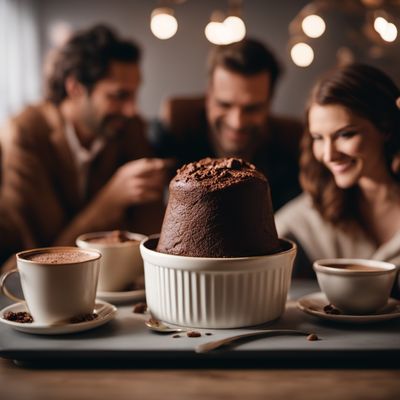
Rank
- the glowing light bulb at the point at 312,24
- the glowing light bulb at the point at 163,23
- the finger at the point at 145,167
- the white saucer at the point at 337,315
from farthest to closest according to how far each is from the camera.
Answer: the finger at the point at 145,167 < the glowing light bulb at the point at 163,23 < the glowing light bulb at the point at 312,24 < the white saucer at the point at 337,315

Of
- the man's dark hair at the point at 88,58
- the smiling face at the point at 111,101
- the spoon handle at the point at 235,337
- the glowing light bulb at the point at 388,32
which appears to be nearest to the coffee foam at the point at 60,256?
the spoon handle at the point at 235,337

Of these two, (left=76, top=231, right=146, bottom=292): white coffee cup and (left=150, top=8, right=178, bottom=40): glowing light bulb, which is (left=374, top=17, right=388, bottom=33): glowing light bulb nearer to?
(left=76, top=231, right=146, bottom=292): white coffee cup

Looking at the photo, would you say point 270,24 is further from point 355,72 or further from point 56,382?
point 56,382

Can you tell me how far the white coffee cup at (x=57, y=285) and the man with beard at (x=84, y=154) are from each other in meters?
1.18

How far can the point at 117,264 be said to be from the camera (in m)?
1.11

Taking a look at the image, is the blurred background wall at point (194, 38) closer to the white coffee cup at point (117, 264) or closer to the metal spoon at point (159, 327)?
the white coffee cup at point (117, 264)

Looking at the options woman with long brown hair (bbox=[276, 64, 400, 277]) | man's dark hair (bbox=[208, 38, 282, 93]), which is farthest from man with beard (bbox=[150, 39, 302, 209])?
woman with long brown hair (bbox=[276, 64, 400, 277])

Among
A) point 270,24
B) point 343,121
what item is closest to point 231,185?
A: point 343,121

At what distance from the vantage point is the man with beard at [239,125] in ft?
7.14

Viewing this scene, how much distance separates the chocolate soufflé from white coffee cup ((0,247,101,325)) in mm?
147

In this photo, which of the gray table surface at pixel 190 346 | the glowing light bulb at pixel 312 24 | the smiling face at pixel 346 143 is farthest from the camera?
the glowing light bulb at pixel 312 24

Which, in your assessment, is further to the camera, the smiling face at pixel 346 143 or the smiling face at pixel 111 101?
the smiling face at pixel 111 101

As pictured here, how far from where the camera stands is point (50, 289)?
0.87 meters

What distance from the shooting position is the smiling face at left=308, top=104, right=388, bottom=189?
1.24 m
